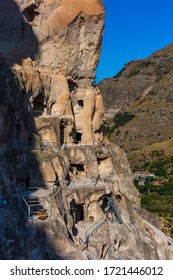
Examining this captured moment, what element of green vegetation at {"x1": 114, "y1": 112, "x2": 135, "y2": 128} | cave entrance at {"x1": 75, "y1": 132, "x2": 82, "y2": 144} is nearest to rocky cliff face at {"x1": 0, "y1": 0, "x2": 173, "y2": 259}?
cave entrance at {"x1": 75, "y1": 132, "x2": 82, "y2": 144}

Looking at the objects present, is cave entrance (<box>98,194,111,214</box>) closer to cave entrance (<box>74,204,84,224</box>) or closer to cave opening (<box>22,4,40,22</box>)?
cave entrance (<box>74,204,84,224</box>)

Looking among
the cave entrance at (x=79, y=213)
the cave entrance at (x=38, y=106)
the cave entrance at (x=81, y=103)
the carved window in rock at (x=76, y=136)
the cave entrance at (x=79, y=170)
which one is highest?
the cave entrance at (x=81, y=103)

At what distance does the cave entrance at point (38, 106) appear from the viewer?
28312mm

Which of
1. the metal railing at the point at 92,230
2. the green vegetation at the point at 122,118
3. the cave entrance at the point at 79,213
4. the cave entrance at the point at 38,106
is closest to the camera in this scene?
the metal railing at the point at 92,230

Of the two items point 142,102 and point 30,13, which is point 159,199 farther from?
point 142,102

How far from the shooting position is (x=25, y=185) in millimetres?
22641

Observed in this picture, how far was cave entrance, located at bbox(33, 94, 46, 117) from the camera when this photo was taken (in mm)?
28312

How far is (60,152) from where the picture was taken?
25938 millimetres

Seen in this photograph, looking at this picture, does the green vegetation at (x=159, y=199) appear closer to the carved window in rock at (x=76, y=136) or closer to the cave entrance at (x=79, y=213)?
the carved window in rock at (x=76, y=136)

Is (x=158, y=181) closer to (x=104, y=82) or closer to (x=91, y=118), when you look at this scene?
(x=91, y=118)

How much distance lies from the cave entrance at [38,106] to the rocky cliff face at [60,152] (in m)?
0.08

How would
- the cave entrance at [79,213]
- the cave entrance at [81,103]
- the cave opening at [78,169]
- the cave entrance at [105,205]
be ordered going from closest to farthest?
the cave entrance at [79,213] < the cave entrance at [105,205] < the cave opening at [78,169] < the cave entrance at [81,103]

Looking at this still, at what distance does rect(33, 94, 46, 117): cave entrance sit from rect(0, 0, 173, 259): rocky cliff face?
75 millimetres

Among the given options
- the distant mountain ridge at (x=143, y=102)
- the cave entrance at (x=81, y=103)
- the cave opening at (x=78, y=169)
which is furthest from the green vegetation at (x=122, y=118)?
the cave opening at (x=78, y=169)
